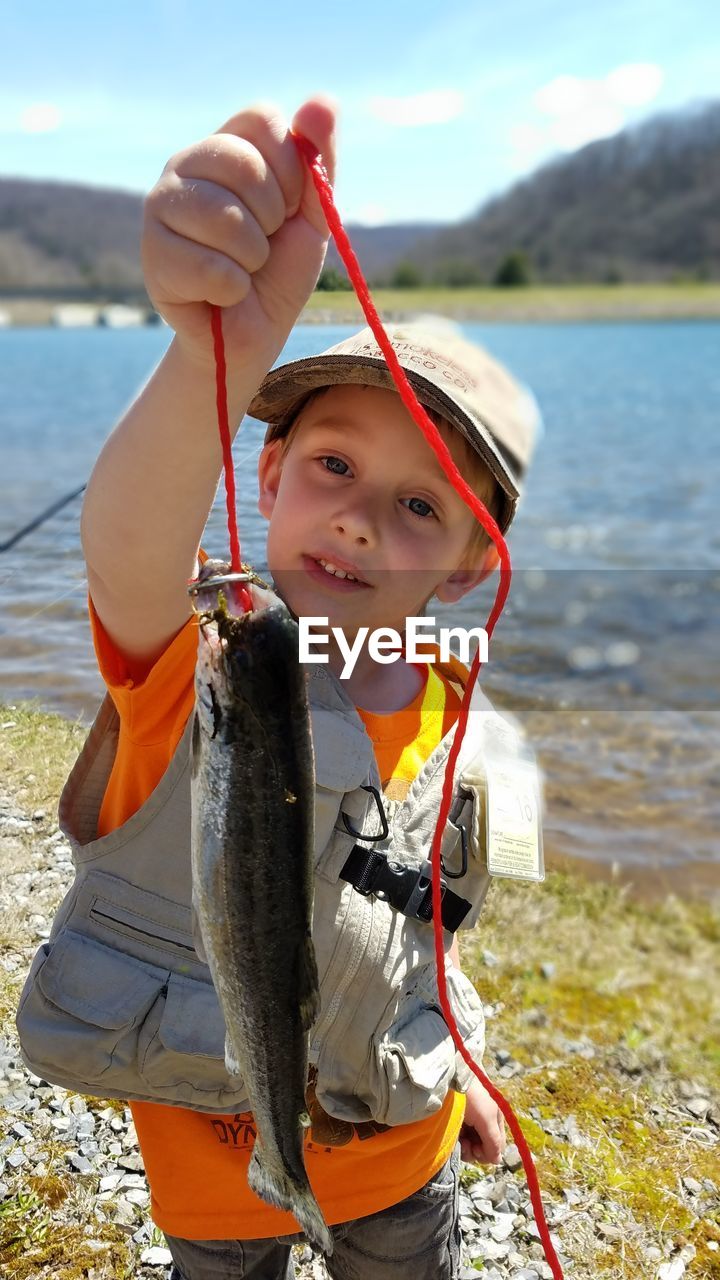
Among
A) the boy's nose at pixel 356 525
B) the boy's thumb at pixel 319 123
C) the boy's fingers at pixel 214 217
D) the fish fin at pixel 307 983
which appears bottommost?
the fish fin at pixel 307 983

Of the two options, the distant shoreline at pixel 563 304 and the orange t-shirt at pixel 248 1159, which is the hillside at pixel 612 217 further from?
the orange t-shirt at pixel 248 1159

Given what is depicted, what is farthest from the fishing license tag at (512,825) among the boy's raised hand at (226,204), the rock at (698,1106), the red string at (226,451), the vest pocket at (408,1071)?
the rock at (698,1106)

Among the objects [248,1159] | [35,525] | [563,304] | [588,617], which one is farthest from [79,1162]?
[563,304]

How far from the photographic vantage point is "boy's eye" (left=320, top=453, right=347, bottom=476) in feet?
7.70

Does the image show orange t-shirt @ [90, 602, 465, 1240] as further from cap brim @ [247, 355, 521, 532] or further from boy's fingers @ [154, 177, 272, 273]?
boy's fingers @ [154, 177, 272, 273]

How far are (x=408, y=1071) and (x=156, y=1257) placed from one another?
154 cm

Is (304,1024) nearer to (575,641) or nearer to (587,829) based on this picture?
(587,829)

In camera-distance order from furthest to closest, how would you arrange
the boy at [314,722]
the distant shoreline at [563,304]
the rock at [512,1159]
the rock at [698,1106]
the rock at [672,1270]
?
the distant shoreline at [563,304] < the rock at [698,1106] < the rock at [512,1159] < the rock at [672,1270] < the boy at [314,722]

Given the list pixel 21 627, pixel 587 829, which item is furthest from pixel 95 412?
pixel 21 627

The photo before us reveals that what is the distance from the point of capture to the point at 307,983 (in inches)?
63.0

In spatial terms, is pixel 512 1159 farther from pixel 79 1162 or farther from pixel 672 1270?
pixel 79 1162

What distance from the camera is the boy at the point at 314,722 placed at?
70.6 inches

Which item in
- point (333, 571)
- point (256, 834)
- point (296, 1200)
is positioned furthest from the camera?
point (333, 571)

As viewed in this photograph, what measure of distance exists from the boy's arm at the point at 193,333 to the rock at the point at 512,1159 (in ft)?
9.94
